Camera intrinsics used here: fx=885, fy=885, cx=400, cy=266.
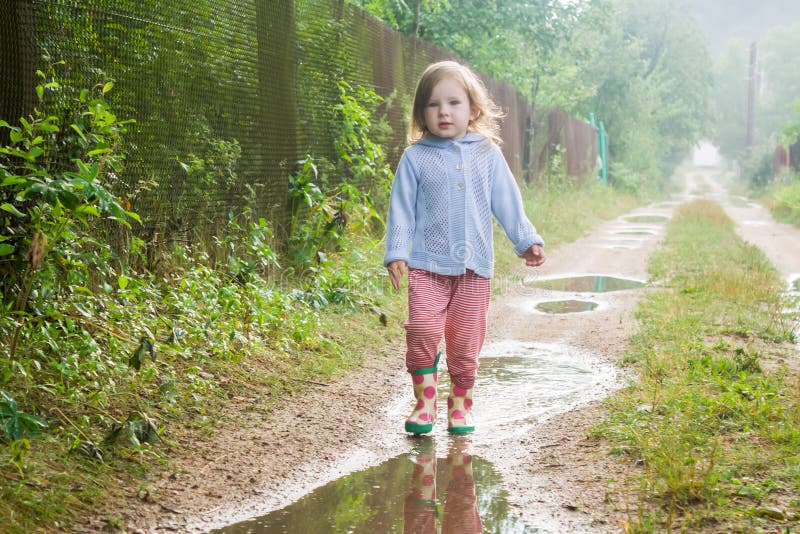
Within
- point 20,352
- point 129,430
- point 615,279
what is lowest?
point 615,279

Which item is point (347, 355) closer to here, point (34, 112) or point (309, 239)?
point (309, 239)

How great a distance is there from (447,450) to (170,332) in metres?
1.57

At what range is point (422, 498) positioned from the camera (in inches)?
128

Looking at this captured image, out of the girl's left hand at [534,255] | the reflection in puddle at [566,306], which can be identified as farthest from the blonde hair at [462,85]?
the reflection in puddle at [566,306]

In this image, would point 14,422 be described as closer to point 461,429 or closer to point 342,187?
point 461,429

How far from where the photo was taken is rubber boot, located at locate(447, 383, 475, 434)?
4.16 meters

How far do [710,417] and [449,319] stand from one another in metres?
1.26

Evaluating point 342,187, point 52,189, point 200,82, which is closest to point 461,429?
point 52,189

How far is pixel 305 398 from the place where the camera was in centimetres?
466

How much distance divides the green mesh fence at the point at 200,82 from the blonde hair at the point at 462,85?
5.42 ft

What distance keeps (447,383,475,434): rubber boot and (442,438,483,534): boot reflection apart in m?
0.19

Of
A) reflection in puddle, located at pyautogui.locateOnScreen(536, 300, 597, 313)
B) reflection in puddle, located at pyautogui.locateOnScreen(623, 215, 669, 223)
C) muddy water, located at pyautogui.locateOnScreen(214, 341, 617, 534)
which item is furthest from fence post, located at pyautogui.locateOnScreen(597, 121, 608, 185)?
muddy water, located at pyautogui.locateOnScreen(214, 341, 617, 534)

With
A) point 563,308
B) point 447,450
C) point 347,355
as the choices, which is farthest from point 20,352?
point 563,308

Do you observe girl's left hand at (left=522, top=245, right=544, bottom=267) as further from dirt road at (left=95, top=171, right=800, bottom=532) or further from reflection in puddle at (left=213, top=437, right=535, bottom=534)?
reflection in puddle at (left=213, top=437, right=535, bottom=534)
